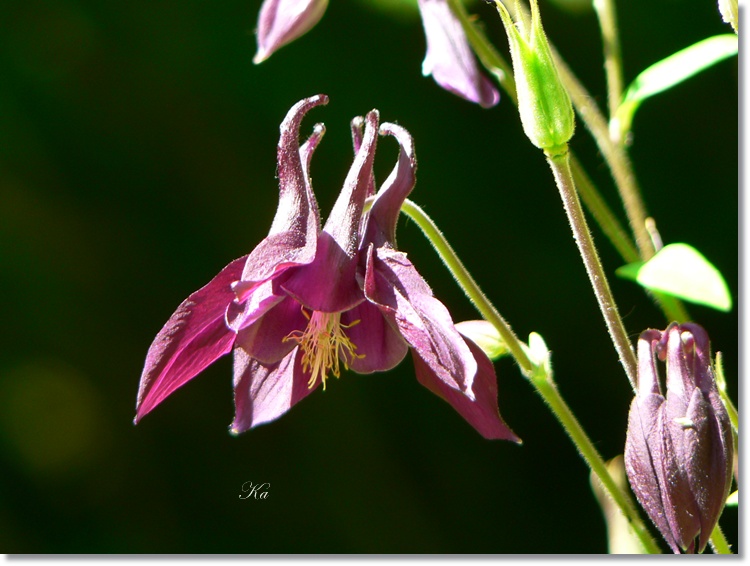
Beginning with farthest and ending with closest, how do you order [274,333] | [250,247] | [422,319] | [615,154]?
1. [250,247]
2. [615,154]
3. [274,333]
4. [422,319]

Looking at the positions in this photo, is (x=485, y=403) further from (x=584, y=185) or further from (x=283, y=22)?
(x=283, y=22)

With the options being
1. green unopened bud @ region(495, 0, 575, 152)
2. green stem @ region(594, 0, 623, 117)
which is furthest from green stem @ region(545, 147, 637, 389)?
green stem @ region(594, 0, 623, 117)

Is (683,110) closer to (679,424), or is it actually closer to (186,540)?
(679,424)

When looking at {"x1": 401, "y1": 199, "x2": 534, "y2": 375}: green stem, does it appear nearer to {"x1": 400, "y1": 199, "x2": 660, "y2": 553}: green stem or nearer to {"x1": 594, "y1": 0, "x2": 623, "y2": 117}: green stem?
{"x1": 400, "y1": 199, "x2": 660, "y2": 553}: green stem

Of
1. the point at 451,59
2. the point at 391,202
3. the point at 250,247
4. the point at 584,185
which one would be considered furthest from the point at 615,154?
the point at 250,247

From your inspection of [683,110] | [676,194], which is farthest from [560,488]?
[683,110]

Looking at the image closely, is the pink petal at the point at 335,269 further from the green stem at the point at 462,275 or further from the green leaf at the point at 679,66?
the green leaf at the point at 679,66
